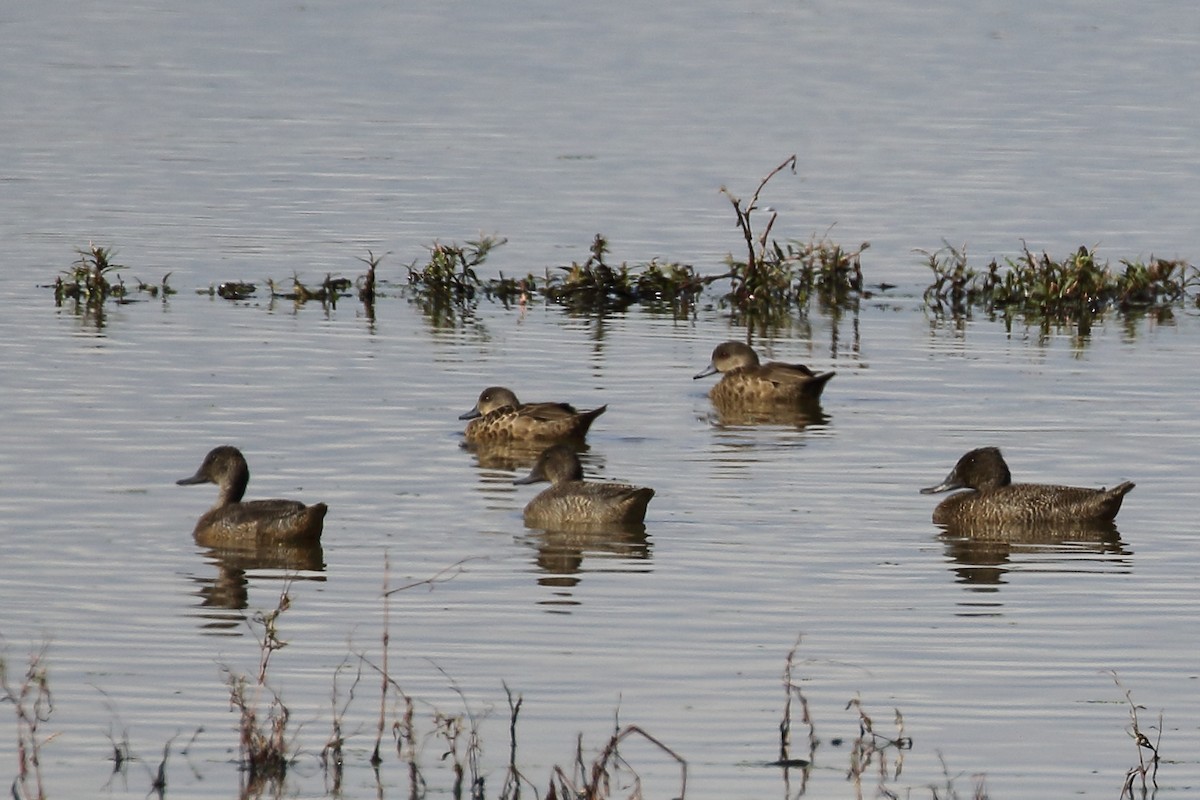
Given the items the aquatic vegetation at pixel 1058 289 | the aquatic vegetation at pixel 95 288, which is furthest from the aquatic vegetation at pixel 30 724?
the aquatic vegetation at pixel 1058 289

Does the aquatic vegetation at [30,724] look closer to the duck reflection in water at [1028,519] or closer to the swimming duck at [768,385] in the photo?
the duck reflection in water at [1028,519]

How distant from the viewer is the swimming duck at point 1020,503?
44.6 feet

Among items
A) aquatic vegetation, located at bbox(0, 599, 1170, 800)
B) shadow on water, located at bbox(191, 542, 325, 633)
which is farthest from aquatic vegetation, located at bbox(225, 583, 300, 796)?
shadow on water, located at bbox(191, 542, 325, 633)

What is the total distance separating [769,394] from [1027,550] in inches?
178

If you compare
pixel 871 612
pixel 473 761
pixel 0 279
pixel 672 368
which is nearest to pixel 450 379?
pixel 672 368

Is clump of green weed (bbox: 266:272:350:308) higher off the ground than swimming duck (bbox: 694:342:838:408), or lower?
higher

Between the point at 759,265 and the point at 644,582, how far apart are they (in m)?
9.96

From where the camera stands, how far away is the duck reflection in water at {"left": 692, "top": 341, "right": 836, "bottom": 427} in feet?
57.2

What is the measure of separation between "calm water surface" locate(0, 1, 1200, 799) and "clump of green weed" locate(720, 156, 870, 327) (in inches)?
16.4

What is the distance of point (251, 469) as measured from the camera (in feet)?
48.5

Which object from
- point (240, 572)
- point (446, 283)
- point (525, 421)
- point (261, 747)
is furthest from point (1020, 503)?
point (446, 283)

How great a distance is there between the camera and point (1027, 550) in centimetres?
1338

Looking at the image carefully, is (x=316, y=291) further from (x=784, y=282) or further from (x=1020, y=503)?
(x=1020, y=503)

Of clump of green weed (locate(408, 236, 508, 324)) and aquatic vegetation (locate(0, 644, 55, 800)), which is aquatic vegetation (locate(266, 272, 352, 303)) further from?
aquatic vegetation (locate(0, 644, 55, 800))
